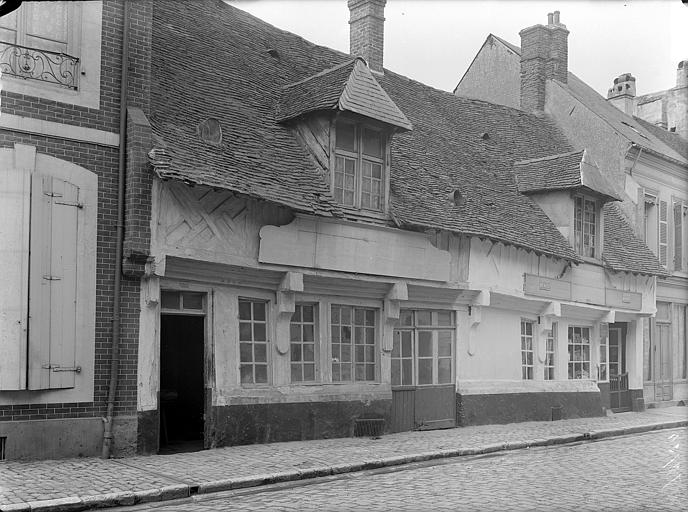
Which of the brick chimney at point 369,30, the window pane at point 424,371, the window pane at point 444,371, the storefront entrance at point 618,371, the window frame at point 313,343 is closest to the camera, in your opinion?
the window frame at point 313,343

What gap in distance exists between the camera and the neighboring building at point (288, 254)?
36.1 ft

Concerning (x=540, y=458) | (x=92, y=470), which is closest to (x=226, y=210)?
(x=92, y=470)

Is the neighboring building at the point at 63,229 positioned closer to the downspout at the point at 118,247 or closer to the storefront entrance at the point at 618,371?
the downspout at the point at 118,247

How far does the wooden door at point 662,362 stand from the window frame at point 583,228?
4.50 m

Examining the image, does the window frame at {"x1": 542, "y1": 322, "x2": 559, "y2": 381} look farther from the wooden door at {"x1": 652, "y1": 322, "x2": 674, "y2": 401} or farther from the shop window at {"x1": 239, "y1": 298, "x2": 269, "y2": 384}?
the shop window at {"x1": 239, "y1": 298, "x2": 269, "y2": 384}

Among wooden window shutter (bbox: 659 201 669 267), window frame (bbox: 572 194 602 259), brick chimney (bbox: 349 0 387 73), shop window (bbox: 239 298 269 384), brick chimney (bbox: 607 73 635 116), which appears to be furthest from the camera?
brick chimney (bbox: 607 73 635 116)

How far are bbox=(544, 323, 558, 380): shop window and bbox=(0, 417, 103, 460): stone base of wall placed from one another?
1159 centimetres

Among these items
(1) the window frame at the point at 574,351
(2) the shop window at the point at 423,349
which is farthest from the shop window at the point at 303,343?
(1) the window frame at the point at 574,351

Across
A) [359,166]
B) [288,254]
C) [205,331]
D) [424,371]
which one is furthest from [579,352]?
[205,331]

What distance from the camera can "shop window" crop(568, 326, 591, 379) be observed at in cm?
2044

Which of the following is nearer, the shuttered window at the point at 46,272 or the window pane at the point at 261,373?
the shuttered window at the point at 46,272

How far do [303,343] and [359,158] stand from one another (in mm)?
3413

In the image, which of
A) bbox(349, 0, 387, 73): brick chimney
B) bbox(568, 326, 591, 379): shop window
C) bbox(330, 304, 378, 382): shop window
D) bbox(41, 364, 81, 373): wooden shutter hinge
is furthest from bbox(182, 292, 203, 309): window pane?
bbox(568, 326, 591, 379): shop window

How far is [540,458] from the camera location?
13117 mm
